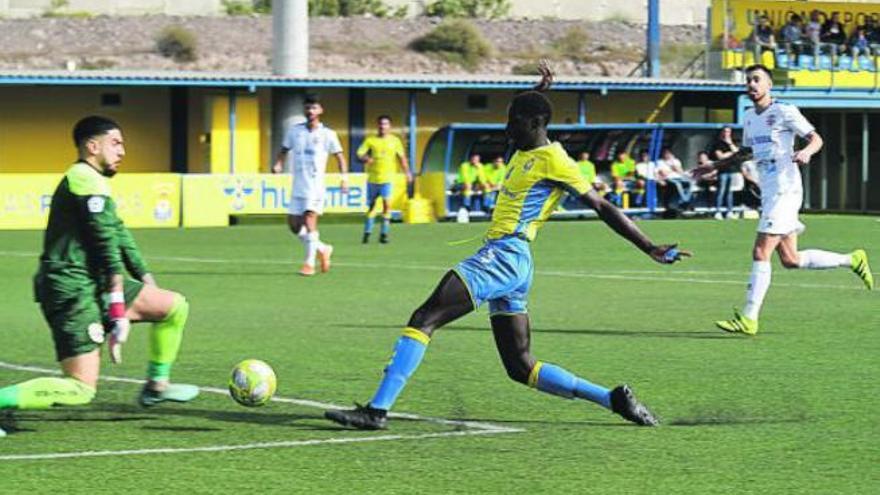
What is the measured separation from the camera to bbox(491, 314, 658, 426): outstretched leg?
32.5 ft

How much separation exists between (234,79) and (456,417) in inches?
1315

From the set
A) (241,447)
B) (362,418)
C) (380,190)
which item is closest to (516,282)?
(362,418)

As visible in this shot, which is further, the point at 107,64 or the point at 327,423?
the point at 107,64

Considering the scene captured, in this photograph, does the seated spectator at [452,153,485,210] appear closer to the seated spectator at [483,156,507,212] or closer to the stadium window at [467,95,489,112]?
the seated spectator at [483,156,507,212]

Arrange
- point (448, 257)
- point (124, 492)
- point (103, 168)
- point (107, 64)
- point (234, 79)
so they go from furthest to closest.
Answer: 1. point (107, 64)
2. point (234, 79)
3. point (448, 257)
4. point (103, 168)
5. point (124, 492)

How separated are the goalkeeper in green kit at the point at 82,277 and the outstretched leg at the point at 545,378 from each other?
6.60 feet

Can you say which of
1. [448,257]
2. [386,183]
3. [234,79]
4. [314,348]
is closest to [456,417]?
[314,348]

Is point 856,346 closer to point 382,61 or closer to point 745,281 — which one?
point 745,281

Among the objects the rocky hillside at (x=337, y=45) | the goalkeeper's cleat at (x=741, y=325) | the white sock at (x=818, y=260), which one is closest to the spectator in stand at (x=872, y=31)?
the rocky hillside at (x=337, y=45)

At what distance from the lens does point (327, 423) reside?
10.2 metres

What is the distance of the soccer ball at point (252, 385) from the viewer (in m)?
10.4

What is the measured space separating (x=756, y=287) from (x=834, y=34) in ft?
128

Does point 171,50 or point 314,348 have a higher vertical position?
point 171,50

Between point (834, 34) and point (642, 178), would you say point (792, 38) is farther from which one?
point (642, 178)
